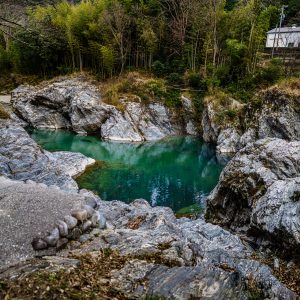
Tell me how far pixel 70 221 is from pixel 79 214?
33 cm

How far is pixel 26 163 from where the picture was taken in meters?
16.3

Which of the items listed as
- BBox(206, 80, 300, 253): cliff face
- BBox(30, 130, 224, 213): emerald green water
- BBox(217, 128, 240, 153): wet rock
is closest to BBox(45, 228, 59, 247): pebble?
BBox(206, 80, 300, 253): cliff face

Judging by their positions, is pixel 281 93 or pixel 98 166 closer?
pixel 98 166

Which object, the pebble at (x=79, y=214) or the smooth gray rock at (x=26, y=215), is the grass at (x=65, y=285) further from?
the pebble at (x=79, y=214)

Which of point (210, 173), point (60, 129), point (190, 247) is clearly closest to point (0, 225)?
point (190, 247)


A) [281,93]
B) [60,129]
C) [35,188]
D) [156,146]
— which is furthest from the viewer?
[60,129]

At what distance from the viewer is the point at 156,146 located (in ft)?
97.8

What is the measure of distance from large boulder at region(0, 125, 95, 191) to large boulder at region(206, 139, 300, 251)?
6.47m

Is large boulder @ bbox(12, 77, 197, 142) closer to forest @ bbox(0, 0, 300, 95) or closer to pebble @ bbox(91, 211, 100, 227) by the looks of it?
forest @ bbox(0, 0, 300, 95)

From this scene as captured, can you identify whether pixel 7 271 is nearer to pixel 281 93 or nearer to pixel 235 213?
pixel 235 213

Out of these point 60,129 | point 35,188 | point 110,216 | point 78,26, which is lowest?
point 60,129

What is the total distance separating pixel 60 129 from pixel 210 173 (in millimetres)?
19457

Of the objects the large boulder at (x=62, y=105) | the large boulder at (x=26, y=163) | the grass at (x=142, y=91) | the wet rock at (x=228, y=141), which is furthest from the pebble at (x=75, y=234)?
the grass at (x=142, y=91)

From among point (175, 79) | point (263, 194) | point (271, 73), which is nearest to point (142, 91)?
point (175, 79)
